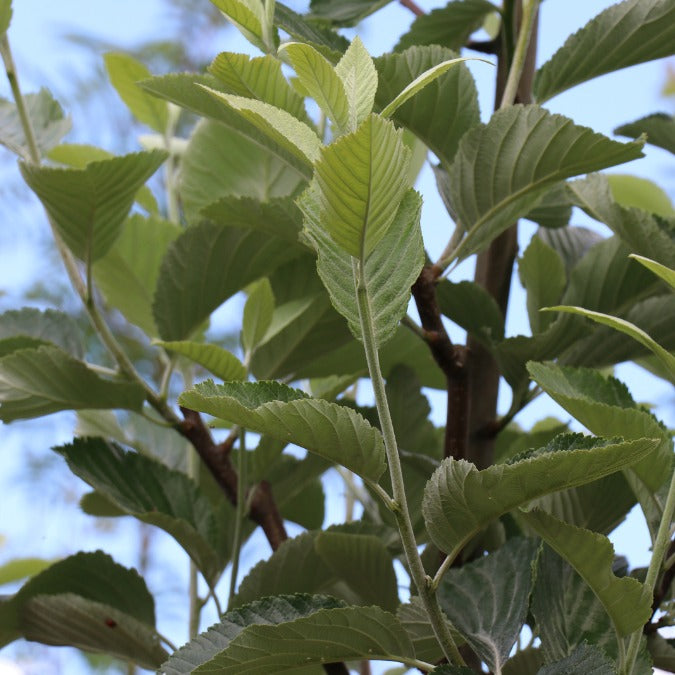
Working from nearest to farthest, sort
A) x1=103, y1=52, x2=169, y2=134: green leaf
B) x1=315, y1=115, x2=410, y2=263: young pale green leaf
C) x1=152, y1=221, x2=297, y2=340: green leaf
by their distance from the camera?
x1=315, y1=115, x2=410, y2=263: young pale green leaf
x1=152, y1=221, x2=297, y2=340: green leaf
x1=103, y1=52, x2=169, y2=134: green leaf

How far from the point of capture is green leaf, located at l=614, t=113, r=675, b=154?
1.54ft

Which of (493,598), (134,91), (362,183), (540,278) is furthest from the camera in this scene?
(134,91)

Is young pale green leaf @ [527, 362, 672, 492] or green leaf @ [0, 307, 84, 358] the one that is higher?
green leaf @ [0, 307, 84, 358]

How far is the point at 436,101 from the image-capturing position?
417 millimetres

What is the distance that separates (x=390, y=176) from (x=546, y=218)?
0.85ft

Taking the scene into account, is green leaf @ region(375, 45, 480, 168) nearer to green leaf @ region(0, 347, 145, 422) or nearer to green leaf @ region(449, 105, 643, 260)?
green leaf @ region(449, 105, 643, 260)

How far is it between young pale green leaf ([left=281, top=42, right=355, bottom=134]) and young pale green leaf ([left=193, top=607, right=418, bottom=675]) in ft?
0.49

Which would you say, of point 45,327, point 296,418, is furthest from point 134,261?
point 296,418

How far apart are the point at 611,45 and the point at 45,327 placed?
1.03ft

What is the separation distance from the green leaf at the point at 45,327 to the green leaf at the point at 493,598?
0.23 m

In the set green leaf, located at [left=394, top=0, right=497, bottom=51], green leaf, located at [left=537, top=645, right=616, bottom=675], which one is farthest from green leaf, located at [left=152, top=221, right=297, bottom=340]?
green leaf, located at [left=537, top=645, right=616, bottom=675]

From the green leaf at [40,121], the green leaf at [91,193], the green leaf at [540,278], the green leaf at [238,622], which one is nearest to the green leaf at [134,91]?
the green leaf at [40,121]

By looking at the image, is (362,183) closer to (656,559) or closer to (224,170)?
(656,559)

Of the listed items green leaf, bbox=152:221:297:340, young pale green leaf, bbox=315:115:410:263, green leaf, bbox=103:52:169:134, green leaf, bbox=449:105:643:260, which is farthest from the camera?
green leaf, bbox=103:52:169:134
